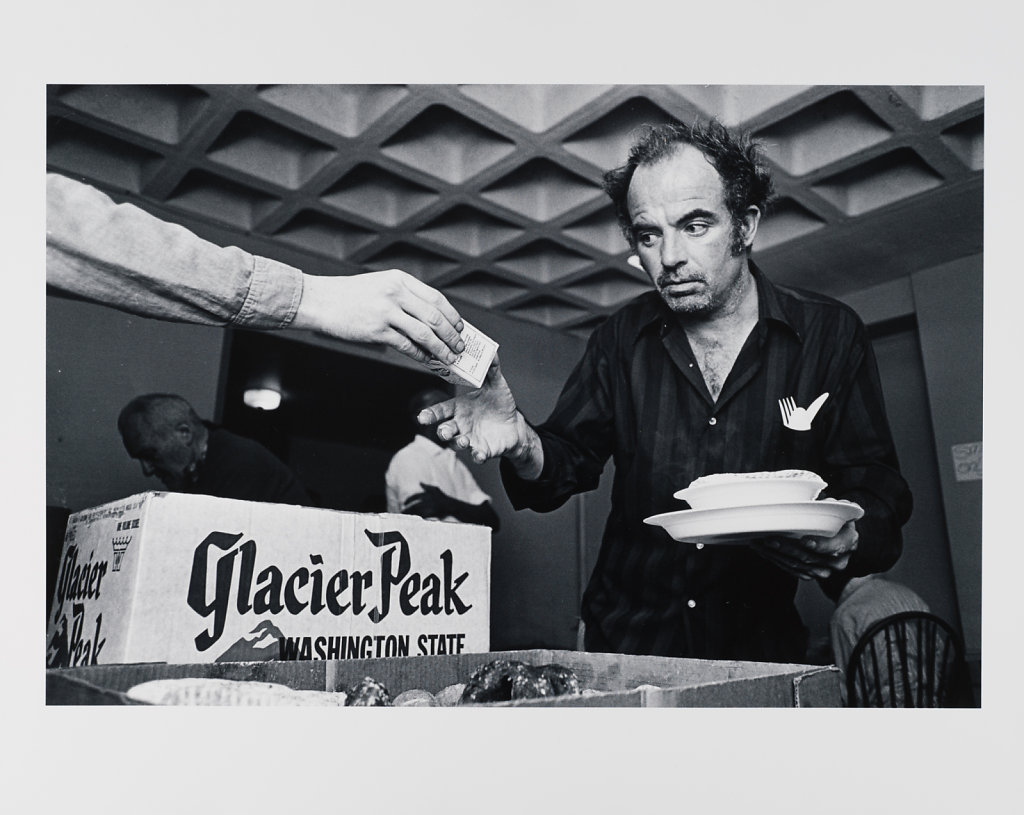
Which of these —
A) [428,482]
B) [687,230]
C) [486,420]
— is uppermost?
[687,230]

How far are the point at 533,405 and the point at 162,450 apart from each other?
3.09 feet

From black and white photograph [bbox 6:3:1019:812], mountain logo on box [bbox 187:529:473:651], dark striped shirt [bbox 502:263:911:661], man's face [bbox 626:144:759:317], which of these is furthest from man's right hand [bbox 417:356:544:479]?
man's face [bbox 626:144:759:317]

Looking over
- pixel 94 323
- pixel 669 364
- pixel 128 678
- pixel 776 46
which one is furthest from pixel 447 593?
pixel 776 46

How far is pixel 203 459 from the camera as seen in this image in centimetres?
234

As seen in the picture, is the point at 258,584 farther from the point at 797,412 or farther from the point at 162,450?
the point at 797,412

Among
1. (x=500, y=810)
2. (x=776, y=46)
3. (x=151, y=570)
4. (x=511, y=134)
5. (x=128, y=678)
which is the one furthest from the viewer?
(x=511, y=134)

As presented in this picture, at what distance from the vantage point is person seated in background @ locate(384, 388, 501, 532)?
242cm

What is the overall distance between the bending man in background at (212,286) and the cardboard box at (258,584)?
14.4 inches

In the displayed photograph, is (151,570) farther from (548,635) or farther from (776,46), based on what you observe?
(776,46)

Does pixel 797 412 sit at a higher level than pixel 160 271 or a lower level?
lower

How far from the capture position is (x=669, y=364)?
2.23 metres

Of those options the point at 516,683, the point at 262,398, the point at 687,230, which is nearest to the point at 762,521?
the point at 516,683

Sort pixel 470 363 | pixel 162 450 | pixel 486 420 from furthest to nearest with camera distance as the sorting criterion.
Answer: pixel 162 450 → pixel 486 420 → pixel 470 363

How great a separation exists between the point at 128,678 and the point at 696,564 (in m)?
1.28
